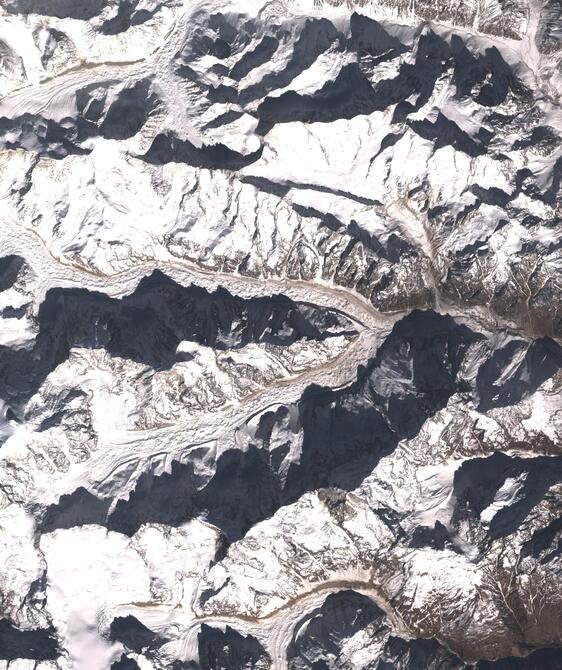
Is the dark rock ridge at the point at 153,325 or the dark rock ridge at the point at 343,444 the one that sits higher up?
the dark rock ridge at the point at 153,325

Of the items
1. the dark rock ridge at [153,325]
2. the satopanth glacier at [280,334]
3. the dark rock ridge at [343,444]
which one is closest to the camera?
the satopanth glacier at [280,334]

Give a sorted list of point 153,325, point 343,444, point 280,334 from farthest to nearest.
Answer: point 153,325 < point 280,334 < point 343,444

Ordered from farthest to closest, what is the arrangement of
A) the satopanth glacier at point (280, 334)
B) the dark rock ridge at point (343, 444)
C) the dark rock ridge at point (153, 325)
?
the dark rock ridge at point (153, 325) < the dark rock ridge at point (343, 444) < the satopanth glacier at point (280, 334)

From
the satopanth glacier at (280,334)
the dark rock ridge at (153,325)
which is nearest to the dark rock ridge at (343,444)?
the satopanth glacier at (280,334)

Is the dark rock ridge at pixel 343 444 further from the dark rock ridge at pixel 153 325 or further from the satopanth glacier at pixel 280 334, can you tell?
the dark rock ridge at pixel 153 325

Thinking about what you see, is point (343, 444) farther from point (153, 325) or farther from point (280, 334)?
point (153, 325)

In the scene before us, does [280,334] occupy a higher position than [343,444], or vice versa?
[280,334]

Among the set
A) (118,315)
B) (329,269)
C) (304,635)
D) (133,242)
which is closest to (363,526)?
(304,635)

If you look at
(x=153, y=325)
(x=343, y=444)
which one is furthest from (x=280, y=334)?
(x=153, y=325)

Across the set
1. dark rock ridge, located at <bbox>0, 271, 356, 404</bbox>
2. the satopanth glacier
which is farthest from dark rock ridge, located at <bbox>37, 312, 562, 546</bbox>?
dark rock ridge, located at <bbox>0, 271, 356, 404</bbox>
